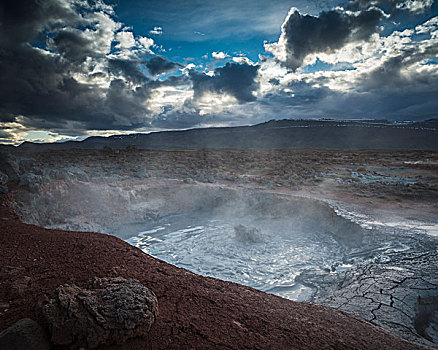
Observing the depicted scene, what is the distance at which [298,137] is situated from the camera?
7456 centimetres

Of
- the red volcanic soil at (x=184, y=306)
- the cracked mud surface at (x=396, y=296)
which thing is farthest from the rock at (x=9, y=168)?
the cracked mud surface at (x=396, y=296)

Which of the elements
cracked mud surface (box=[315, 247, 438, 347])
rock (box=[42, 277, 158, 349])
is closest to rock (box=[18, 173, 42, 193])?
rock (box=[42, 277, 158, 349])

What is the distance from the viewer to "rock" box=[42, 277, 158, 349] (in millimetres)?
1580

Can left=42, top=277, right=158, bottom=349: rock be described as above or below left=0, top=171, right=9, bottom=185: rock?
below

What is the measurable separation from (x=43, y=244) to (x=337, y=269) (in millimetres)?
4941

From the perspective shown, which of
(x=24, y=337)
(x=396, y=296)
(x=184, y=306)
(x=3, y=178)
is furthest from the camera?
(x=3, y=178)

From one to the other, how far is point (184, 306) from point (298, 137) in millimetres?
77686

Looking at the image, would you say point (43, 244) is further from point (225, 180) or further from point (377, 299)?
point (225, 180)

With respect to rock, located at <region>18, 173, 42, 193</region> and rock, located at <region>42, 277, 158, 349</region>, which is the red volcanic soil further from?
rock, located at <region>18, 173, 42, 193</region>

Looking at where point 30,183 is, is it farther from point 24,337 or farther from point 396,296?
point 396,296

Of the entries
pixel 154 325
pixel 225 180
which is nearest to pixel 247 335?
pixel 154 325

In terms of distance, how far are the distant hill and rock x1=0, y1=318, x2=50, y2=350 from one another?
203ft

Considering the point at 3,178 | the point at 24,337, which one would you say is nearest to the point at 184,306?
the point at 24,337

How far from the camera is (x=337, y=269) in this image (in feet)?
15.3
